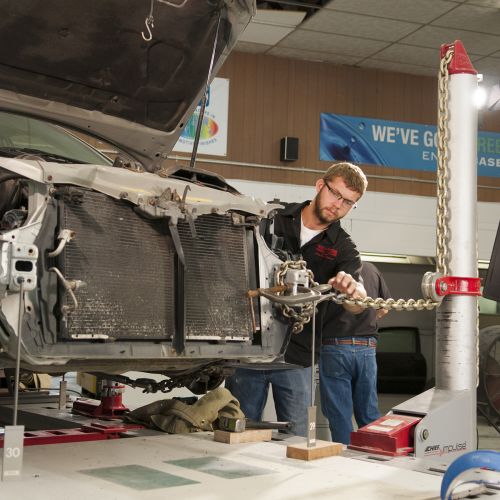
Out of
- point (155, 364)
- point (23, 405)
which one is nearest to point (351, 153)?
point (23, 405)

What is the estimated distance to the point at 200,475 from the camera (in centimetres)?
234

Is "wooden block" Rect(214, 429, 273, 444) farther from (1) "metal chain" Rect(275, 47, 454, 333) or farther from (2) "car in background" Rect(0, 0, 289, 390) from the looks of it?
(1) "metal chain" Rect(275, 47, 454, 333)

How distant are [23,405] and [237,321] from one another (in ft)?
5.03

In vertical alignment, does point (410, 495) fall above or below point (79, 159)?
below

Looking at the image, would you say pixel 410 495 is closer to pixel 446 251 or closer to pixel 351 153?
pixel 446 251

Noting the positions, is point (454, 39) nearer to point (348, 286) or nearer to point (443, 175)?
point (443, 175)

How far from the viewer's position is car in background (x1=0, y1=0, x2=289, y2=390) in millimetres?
2383

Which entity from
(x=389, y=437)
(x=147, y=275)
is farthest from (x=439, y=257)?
(x=147, y=275)

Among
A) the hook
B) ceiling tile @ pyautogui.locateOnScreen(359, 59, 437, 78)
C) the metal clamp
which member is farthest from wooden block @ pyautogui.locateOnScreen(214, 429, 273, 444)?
ceiling tile @ pyautogui.locateOnScreen(359, 59, 437, 78)

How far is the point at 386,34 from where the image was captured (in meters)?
9.30

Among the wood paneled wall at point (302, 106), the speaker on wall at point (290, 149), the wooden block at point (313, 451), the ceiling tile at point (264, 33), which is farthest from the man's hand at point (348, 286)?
the speaker on wall at point (290, 149)

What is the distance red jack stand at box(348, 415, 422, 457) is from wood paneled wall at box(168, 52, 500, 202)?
7.02 meters

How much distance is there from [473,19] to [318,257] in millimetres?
6173

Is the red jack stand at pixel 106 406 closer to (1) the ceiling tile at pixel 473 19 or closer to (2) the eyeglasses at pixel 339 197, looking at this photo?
(2) the eyeglasses at pixel 339 197
